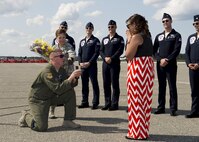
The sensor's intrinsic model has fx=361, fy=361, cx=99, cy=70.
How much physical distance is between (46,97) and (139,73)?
1889 millimetres

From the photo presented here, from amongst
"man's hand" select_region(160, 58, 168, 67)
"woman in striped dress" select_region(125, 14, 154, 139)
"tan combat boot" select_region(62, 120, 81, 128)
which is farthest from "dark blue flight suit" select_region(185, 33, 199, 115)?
"tan combat boot" select_region(62, 120, 81, 128)

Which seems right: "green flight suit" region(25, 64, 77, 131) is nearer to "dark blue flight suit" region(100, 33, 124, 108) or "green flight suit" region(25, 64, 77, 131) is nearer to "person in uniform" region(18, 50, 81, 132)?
"person in uniform" region(18, 50, 81, 132)

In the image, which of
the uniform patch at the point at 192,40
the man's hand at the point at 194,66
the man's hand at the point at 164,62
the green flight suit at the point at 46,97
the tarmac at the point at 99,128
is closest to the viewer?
the tarmac at the point at 99,128

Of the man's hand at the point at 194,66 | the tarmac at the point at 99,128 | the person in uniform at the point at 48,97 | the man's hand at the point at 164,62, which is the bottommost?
the tarmac at the point at 99,128

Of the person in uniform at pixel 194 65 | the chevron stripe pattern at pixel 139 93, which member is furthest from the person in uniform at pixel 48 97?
the person in uniform at pixel 194 65

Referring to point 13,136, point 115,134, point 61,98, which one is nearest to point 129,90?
point 115,134

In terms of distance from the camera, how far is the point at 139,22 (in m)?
5.32

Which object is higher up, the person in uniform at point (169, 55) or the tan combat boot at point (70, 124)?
the person in uniform at point (169, 55)

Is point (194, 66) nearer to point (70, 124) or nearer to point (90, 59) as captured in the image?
point (90, 59)

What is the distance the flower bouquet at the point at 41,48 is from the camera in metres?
6.52

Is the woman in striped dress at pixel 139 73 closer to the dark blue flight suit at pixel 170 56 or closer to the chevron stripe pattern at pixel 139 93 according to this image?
the chevron stripe pattern at pixel 139 93

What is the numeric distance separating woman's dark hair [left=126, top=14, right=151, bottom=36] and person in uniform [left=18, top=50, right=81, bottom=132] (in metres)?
1.40

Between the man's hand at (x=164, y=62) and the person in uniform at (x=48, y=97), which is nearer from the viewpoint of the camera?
the person in uniform at (x=48, y=97)

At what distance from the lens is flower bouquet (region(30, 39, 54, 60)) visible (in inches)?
257
